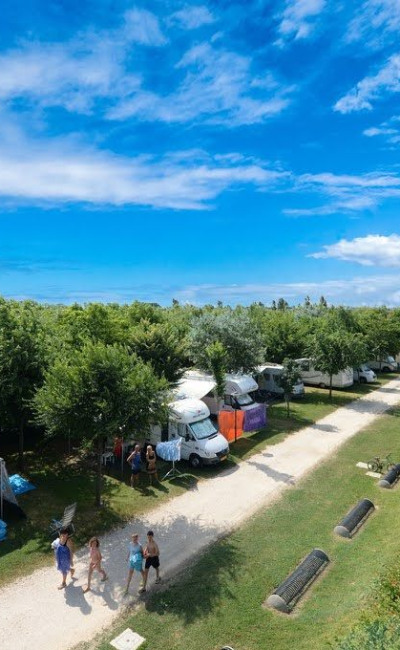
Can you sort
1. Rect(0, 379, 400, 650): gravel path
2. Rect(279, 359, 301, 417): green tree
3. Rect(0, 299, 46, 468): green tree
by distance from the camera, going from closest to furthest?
1. Rect(0, 379, 400, 650): gravel path
2. Rect(0, 299, 46, 468): green tree
3. Rect(279, 359, 301, 417): green tree

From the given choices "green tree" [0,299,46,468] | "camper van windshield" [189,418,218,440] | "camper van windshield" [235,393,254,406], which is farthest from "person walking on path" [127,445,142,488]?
"camper van windshield" [235,393,254,406]

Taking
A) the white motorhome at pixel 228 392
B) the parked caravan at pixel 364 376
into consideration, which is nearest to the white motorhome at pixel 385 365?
the parked caravan at pixel 364 376

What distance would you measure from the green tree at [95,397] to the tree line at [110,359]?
0.10 ft

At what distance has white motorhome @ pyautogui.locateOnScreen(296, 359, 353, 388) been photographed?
1368 inches

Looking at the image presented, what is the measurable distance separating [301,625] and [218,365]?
14.7 metres

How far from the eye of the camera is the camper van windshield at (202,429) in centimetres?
1880

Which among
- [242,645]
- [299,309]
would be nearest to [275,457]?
[242,645]

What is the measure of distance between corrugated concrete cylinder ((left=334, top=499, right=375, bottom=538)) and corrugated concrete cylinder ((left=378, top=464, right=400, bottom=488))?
2.08 meters

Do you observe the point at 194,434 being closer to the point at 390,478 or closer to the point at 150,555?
the point at 390,478

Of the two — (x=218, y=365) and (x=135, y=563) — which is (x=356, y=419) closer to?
(x=218, y=365)

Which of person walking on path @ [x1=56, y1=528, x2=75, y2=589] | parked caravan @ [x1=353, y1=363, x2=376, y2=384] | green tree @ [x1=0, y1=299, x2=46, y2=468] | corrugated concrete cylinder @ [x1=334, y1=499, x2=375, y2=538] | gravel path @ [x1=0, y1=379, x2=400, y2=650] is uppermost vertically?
green tree @ [x1=0, y1=299, x2=46, y2=468]

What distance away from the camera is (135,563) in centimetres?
1038

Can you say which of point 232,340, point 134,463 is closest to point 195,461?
point 134,463

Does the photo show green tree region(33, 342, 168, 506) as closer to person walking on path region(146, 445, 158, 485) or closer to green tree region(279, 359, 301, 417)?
person walking on path region(146, 445, 158, 485)
